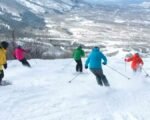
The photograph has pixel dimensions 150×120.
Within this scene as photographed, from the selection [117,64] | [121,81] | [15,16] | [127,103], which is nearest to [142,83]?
[121,81]

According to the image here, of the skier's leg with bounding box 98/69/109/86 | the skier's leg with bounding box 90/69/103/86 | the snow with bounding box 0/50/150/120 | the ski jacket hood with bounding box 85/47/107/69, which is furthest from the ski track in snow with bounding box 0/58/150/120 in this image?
the ski jacket hood with bounding box 85/47/107/69

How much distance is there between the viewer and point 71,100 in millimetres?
12273

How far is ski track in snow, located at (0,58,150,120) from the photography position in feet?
34.3

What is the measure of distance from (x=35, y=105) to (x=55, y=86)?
11.8 feet

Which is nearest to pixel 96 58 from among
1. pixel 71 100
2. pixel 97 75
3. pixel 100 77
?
pixel 97 75

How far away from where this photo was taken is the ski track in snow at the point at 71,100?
34.3ft

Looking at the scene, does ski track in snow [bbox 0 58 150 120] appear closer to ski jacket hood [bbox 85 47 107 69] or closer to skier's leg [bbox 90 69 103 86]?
skier's leg [bbox 90 69 103 86]

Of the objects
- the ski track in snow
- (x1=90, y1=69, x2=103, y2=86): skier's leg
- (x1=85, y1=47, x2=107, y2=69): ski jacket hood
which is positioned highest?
(x1=85, y1=47, x2=107, y2=69): ski jacket hood

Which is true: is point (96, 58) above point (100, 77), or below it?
above

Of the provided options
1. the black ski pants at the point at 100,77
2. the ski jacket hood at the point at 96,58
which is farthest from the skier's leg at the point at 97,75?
the ski jacket hood at the point at 96,58

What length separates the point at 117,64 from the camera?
92.2 ft

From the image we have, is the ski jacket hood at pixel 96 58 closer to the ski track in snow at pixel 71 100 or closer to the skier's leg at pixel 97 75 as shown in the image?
the skier's leg at pixel 97 75

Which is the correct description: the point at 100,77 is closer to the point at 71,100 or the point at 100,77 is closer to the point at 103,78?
the point at 103,78

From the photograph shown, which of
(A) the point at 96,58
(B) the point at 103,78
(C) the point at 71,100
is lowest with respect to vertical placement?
(C) the point at 71,100
